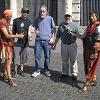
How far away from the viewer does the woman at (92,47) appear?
8227 mm

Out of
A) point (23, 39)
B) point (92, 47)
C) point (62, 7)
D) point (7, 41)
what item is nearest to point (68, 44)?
point (92, 47)

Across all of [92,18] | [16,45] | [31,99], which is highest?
[92,18]

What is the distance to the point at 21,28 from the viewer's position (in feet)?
31.3

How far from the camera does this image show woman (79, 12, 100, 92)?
8227 mm

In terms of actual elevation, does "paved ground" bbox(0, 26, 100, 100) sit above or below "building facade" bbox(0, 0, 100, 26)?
below

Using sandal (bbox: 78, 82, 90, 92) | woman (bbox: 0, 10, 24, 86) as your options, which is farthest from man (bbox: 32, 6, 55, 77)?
sandal (bbox: 78, 82, 90, 92)

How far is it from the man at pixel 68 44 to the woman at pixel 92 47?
62 centimetres

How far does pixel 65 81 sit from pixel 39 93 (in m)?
1.26

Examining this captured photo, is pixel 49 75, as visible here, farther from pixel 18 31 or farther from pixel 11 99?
pixel 11 99

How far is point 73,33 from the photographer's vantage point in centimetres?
890

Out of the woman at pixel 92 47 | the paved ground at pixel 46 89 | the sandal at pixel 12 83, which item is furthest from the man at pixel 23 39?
the woman at pixel 92 47

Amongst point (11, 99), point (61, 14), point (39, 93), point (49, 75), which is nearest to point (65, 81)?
point (49, 75)

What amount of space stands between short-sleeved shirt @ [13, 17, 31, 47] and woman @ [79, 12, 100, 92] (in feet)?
5.83

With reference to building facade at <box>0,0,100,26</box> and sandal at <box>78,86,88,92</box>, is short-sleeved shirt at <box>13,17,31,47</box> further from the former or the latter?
building facade at <box>0,0,100,26</box>
